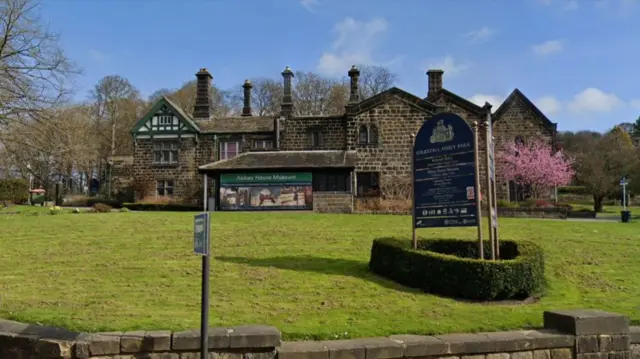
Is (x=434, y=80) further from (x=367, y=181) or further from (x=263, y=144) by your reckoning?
(x=263, y=144)

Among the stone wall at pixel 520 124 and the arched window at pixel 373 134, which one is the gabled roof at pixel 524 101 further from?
the arched window at pixel 373 134

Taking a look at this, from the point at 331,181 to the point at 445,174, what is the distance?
65.0 feet

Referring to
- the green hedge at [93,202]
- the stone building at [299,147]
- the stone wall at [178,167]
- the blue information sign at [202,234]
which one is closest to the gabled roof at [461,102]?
the stone building at [299,147]

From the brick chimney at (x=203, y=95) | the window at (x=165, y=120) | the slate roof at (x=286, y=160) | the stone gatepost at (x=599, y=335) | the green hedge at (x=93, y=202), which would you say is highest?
the brick chimney at (x=203, y=95)

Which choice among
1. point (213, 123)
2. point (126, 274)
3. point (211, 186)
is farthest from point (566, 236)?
point (213, 123)

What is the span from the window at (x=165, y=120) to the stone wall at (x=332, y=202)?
15.3 metres

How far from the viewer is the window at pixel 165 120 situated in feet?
122

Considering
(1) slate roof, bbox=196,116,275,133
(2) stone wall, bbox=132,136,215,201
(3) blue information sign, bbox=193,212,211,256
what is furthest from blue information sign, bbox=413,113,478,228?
(2) stone wall, bbox=132,136,215,201

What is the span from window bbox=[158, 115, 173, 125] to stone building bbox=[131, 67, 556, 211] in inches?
3.0

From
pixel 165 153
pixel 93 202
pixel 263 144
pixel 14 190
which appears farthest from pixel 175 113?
pixel 14 190

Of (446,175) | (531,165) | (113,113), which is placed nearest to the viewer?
(446,175)

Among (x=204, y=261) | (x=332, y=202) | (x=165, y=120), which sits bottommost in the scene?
(x=204, y=261)

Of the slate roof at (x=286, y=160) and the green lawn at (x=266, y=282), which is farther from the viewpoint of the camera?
the slate roof at (x=286, y=160)

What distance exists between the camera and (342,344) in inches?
234
